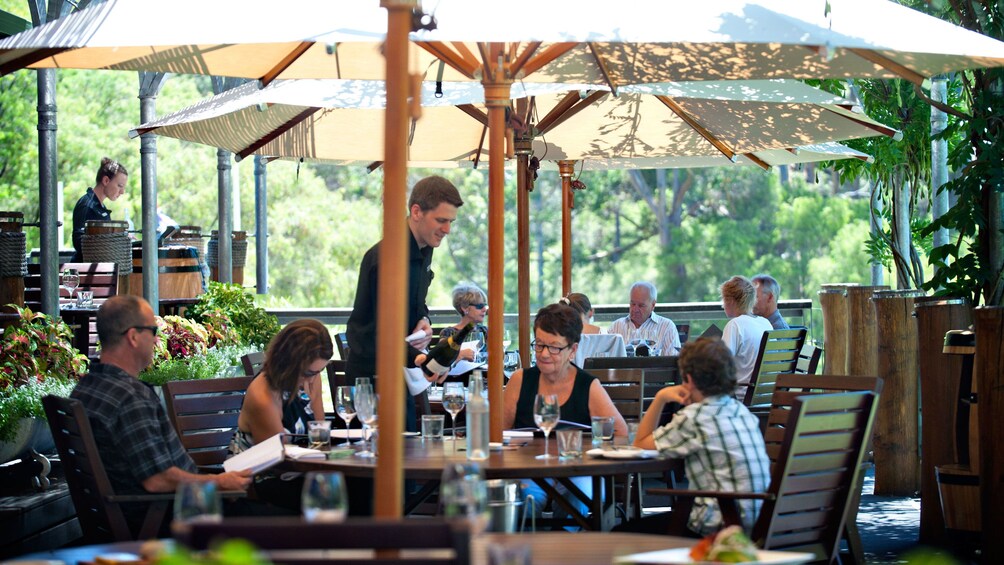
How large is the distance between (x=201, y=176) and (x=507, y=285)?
1007 centimetres

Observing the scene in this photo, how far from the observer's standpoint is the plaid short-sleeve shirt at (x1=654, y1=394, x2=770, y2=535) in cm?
446

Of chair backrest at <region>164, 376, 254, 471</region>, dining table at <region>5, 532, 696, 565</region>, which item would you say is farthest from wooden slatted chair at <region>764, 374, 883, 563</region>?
chair backrest at <region>164, 376, 254, 471</region>

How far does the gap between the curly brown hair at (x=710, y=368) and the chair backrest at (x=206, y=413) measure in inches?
91.1

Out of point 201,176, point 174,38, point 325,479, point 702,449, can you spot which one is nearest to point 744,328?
point 702,449

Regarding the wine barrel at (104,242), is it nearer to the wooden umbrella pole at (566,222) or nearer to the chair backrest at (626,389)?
the wooden umbrella pole at (566,222)

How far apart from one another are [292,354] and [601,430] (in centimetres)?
128

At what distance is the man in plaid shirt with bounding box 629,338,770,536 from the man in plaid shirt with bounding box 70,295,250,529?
1.51m

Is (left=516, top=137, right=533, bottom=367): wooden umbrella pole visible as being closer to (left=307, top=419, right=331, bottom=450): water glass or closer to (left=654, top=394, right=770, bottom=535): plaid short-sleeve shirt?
(left=307, top=419, right=331, bottom=450): water glass

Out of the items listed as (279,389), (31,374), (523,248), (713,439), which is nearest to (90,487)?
(279,389)

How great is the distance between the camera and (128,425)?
14.9ft

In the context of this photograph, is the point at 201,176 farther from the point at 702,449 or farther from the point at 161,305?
the point at 702,449

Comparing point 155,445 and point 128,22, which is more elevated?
point 128,22

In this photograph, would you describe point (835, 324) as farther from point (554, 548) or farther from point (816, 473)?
point (554, 548)

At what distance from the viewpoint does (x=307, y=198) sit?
3603 centimetres
